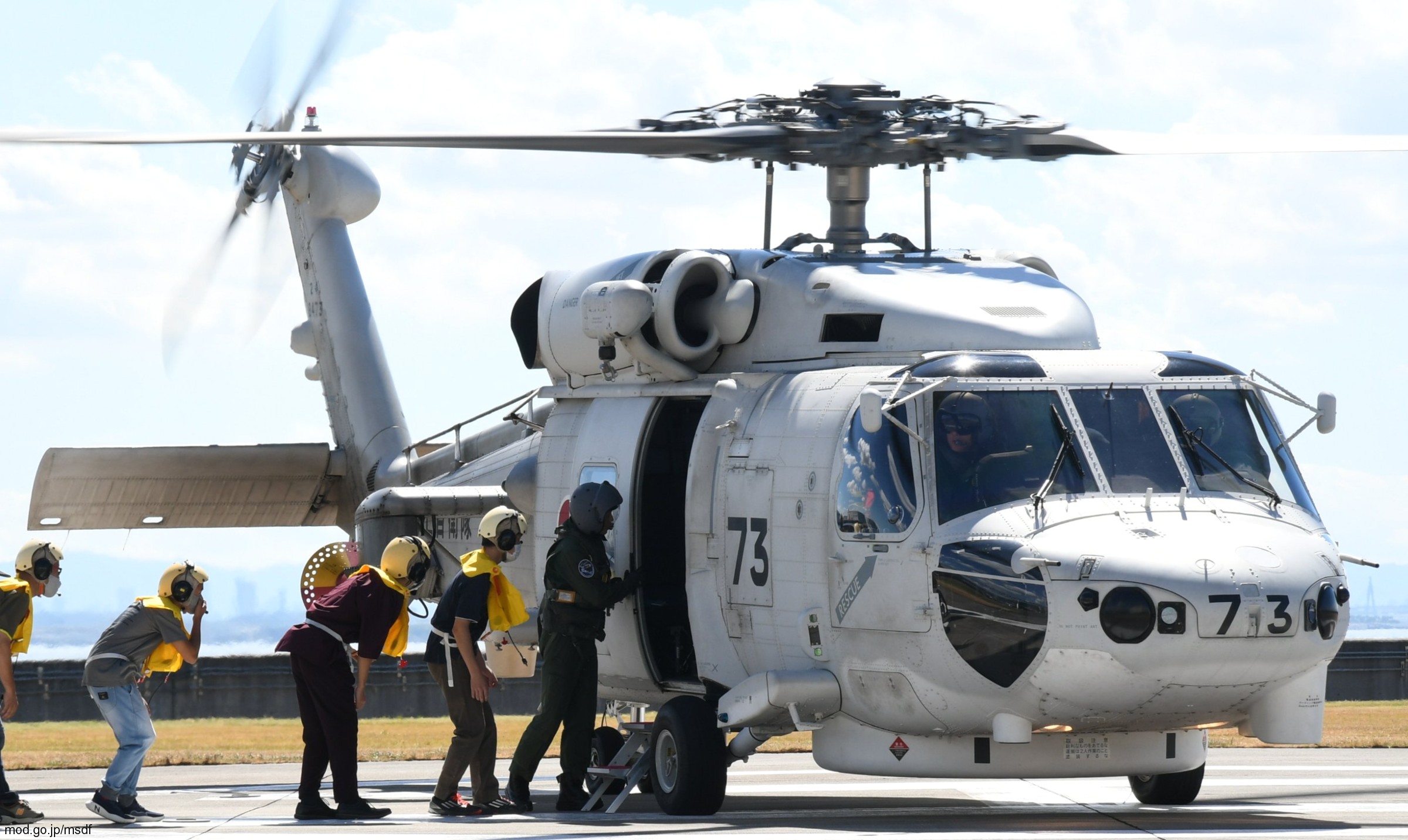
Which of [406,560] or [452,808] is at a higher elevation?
[406,560]

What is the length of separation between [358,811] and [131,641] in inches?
66.3

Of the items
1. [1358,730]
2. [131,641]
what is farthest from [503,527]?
[1358,730]

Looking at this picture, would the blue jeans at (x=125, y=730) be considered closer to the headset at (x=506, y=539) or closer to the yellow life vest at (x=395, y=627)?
the yellow life vest at (x=395, y=627)

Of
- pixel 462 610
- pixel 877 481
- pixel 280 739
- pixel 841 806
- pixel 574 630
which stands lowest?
pixel 280 739

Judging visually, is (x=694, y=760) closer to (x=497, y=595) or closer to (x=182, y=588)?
(x=497, y=595)

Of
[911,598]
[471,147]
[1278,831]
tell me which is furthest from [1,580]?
[1278,831]

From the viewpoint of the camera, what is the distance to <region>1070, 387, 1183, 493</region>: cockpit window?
10.7 meters

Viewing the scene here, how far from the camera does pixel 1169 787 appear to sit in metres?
12.2

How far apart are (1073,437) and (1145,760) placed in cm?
188

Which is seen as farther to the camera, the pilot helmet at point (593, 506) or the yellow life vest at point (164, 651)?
the pilot helmet at point (593, 506)

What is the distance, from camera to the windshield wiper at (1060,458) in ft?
34.2

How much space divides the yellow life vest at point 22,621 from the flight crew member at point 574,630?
3034 mm

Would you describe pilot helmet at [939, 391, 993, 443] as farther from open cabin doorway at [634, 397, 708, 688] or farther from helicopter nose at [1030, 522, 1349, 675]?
open cabin doorway at [634, 397, 708, 688]

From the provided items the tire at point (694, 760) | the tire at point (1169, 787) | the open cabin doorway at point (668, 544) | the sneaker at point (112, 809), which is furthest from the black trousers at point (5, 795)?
the tire at point (1169, 787)
